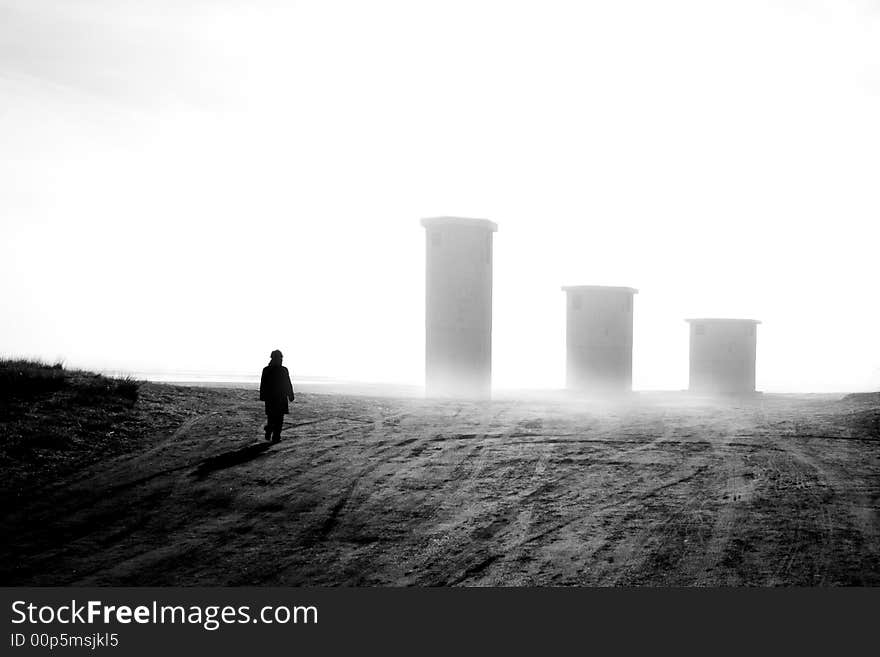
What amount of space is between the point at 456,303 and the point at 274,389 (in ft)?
36.0

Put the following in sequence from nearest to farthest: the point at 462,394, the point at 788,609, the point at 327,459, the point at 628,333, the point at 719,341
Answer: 1. the point at 788,609
2. the point at 327,459
3. the point at 462,394
4. the point at 628,333
5. the point at 719,341

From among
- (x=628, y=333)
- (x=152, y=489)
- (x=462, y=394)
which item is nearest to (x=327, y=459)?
(x=152, y=489)

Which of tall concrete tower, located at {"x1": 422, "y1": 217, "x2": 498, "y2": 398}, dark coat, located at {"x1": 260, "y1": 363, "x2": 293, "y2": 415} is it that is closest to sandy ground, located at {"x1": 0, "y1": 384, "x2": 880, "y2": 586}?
dark coat, located at {"x1": 260, "y1": 363, "x2": 293, "y2": 415}

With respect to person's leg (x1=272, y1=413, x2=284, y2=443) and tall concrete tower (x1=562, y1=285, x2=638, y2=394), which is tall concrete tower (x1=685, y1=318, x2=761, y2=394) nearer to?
tall concrete tower (x1=562, y1=285, x2=638, y2=394)

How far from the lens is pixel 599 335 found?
2698cm

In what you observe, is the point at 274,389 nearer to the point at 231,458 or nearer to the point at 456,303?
the point at 231,458

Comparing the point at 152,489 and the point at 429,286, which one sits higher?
the point at 429,286

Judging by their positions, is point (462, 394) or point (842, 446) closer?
point (842, 446)

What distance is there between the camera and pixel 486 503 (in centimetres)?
942

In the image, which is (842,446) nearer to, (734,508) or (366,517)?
(734,508)

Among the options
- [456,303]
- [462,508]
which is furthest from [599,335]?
[462,508]

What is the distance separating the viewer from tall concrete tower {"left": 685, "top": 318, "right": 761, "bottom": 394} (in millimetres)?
29297

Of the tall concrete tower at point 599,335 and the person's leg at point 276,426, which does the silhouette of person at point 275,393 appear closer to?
the person's leg at point 276,426

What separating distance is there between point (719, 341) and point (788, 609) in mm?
24276
